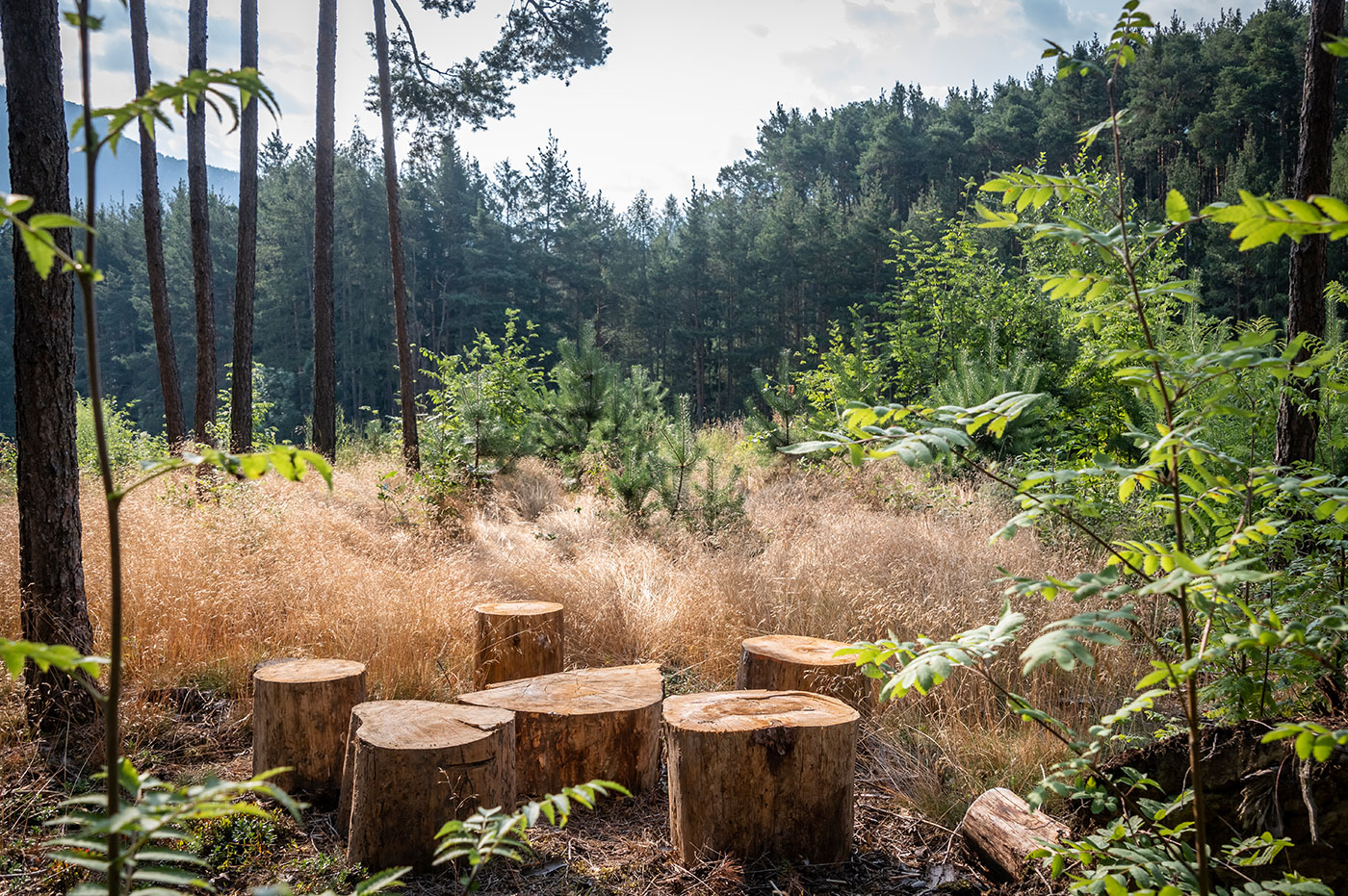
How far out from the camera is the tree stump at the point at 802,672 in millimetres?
3345

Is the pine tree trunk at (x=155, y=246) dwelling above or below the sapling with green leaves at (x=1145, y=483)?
above

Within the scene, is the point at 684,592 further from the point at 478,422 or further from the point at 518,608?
the point at 478,422

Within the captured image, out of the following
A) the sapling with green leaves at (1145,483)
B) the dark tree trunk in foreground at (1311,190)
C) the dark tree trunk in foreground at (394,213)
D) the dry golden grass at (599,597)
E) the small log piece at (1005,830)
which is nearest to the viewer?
the sapling with green leaves at (1145,483)

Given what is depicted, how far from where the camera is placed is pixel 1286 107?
22109mm

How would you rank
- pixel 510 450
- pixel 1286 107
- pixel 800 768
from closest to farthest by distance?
pixel 800 768
pixel 510 450
pixel 1286 107

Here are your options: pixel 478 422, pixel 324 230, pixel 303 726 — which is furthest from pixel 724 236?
pixel 303 726

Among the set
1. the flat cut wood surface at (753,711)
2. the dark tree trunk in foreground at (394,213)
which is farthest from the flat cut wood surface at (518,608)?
the dark tree trunk in foreground at (394,213)

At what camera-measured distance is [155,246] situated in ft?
32.6

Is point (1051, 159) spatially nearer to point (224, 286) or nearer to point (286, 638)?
point (286, 638)

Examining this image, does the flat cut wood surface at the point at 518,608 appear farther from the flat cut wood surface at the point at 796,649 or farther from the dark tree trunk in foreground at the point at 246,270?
the dark tree trunk in foreground at the point at 246,270

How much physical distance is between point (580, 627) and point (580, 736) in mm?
1684

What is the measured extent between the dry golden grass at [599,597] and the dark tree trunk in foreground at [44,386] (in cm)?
44

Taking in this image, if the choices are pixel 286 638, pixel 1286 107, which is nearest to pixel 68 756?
pixel 286 638

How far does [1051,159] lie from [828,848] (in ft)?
93.7
